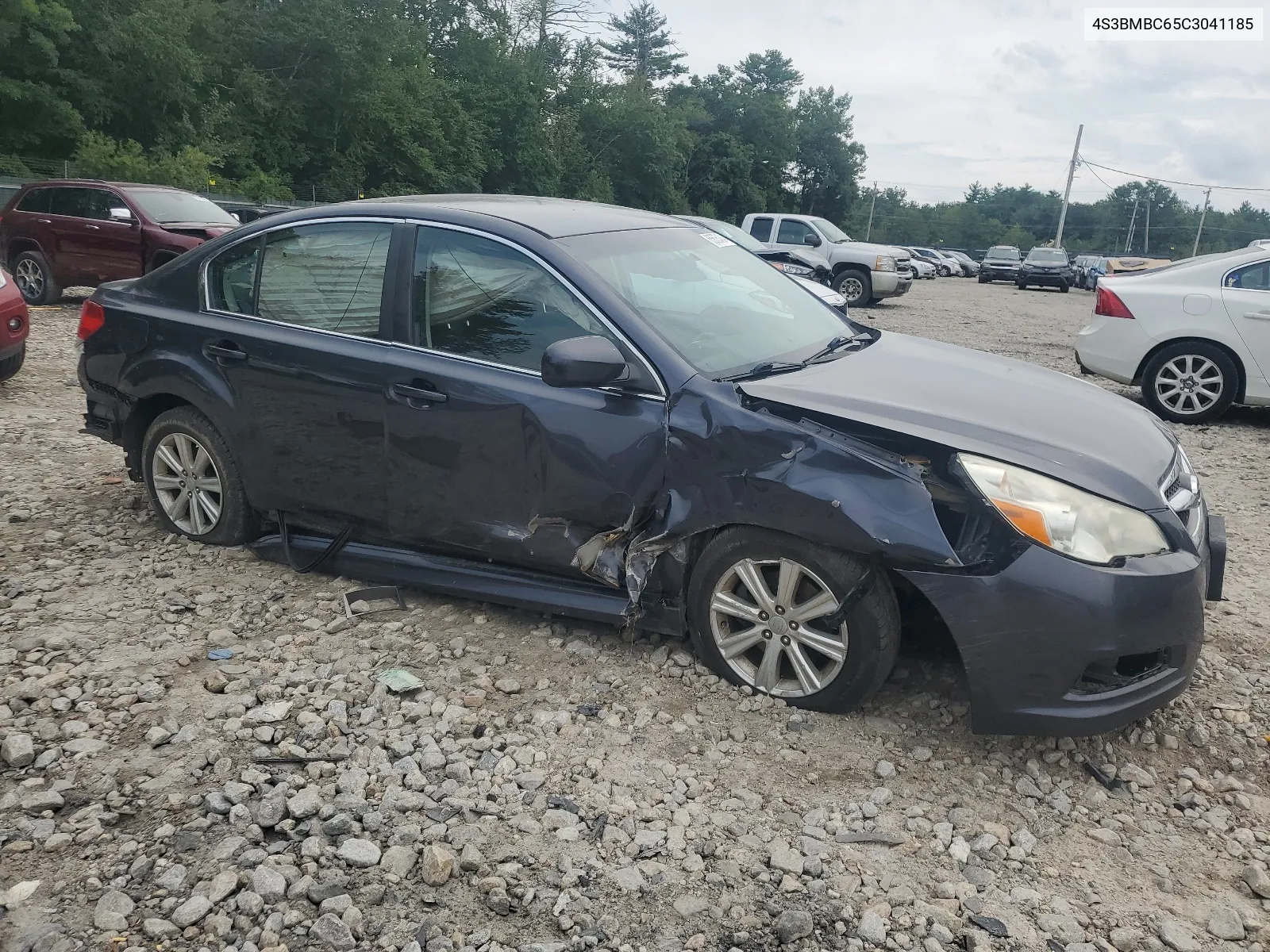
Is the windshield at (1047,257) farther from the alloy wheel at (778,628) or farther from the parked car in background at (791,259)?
the alloy wheel at (778,628)

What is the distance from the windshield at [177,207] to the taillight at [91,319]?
866cm

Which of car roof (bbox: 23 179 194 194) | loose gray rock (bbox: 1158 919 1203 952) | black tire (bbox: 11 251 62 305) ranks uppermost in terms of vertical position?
car roof (bbox: 23 179 194 194)

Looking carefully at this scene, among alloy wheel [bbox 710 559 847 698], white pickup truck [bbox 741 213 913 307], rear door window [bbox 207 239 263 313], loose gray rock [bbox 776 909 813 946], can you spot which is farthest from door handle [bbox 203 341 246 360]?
white pickup truck [bbox 741 213 913 307]

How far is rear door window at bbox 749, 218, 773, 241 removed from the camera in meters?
21.1

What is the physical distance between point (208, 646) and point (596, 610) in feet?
5.02

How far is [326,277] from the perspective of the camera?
4.35 metres

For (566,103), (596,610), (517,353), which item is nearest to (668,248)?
(517,353)

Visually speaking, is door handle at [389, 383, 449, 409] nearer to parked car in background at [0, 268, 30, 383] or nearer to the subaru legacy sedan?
the subaru legacy sedan

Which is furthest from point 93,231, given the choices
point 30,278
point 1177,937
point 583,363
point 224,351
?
point 1177,937

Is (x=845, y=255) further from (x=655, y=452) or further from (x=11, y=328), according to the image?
(x=655, y=452)

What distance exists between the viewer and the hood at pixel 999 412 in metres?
3.20

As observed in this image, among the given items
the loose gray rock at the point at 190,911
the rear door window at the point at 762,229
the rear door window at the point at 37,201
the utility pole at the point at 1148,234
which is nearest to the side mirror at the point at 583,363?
the loose gray rock at the point at 190,911

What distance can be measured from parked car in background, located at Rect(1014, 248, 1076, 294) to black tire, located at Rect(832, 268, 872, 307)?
19474 mm

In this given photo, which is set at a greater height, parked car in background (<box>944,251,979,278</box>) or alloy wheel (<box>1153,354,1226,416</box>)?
parked car in background (<box>944,251,979,278</box>)
